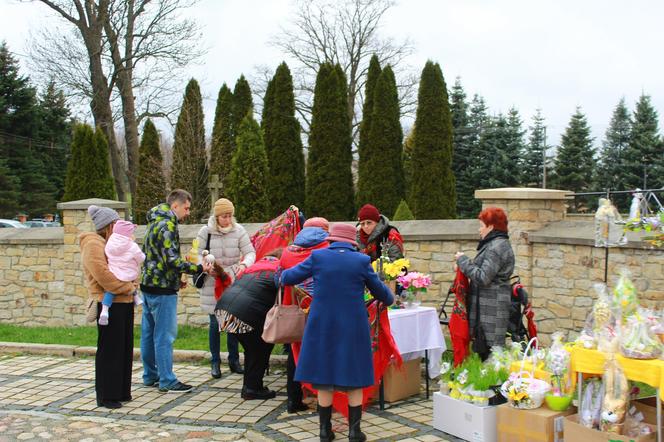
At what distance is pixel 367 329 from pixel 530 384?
3.74 ft

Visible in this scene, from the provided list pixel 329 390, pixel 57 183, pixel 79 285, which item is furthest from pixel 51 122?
pixel 329 390

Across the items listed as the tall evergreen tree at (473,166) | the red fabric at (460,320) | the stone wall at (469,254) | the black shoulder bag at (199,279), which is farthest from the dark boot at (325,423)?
the tall evergreen tree at (473,166)

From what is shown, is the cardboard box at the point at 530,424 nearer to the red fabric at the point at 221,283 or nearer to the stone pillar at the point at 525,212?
the red fabric at the point at 221,283

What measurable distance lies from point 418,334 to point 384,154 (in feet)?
42.3

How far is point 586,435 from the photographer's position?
400 centimetres

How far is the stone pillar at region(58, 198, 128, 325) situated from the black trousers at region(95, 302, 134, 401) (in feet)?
14.7

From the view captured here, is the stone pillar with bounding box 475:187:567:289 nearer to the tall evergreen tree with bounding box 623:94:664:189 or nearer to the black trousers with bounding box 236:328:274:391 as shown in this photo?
the black trousers with bounding box 236:328:274:391

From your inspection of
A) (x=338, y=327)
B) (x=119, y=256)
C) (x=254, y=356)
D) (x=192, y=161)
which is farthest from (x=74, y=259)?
(x=192, y=161)

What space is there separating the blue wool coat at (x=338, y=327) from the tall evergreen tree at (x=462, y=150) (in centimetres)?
2499

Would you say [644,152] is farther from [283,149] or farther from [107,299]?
[107,299]

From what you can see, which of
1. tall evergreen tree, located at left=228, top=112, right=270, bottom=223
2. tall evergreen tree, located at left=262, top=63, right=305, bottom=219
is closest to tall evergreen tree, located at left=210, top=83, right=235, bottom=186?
tall evergreen tree, located at left=262, top=63, right=305, bottom=219

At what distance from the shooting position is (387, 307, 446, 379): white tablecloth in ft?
18.5

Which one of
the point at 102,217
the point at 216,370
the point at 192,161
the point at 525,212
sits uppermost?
the point at 192,161

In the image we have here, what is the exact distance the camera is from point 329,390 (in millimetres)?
4598
